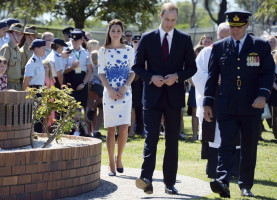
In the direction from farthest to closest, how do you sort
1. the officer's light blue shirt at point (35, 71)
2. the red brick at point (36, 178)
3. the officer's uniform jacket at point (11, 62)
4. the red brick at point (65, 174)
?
1. the officer's uniform jacket at point (11, 62)
2. the officer's light blue shirt at point (35, 71)
3. the red brick at point (65, 174)
4. the red brick at point (36, 178)

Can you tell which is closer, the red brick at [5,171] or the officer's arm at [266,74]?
the red brick at [5,171]

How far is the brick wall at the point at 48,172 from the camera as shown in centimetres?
676

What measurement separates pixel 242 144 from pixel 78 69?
20.3 ft

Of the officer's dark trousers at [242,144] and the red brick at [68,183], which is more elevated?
the officer's dark trousers at [242,144]

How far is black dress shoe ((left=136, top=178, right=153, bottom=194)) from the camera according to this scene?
294 inches

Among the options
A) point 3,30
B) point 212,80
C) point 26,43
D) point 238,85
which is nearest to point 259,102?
point 238,85

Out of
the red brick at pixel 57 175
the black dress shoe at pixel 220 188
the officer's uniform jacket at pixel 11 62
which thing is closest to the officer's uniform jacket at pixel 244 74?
the black dress shoe at pixel 220 188

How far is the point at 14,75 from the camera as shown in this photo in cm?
1120

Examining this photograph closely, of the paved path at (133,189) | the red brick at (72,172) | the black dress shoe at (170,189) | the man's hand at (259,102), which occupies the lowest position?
the paved path at (133,189)

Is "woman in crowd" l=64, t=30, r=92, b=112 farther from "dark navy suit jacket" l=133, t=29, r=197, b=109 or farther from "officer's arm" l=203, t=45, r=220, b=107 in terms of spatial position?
"officer's arm" l=203, t=45, r=220, b=107

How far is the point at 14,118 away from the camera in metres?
7.77

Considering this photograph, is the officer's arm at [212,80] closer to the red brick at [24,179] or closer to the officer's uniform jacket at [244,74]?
the officer's uniform jacket at [244,74]

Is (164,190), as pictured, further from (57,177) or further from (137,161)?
(137,161)

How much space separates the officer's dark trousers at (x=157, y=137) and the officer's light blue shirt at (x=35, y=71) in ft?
12.4
